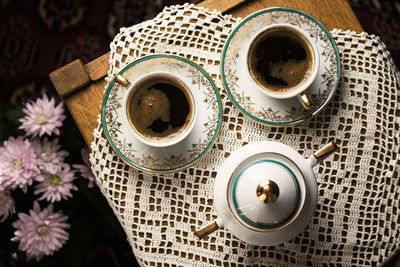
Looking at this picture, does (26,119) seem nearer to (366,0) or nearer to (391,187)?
(391,187)

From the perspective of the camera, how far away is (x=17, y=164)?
0.94 metres

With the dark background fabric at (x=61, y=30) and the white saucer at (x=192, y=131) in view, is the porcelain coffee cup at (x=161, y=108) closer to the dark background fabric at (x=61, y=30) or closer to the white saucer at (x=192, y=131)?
the white saucer at (x=192, y=131)

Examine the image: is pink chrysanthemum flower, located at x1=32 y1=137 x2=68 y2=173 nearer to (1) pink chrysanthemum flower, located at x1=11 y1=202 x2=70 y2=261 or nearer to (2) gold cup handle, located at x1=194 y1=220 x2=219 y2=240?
(1) pink chrysanthemum flower, located at x1=11 y1=202 x2=70 y2=261

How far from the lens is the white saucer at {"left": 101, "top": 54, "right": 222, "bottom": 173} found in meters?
0.84

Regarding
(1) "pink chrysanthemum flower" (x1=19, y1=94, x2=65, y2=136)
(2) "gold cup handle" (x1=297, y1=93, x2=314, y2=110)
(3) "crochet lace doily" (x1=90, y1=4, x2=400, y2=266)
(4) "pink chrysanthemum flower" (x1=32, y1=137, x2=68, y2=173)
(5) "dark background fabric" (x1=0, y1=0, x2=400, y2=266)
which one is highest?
(5) "dark background fabric" (x1=0, y1=0, x2=400, y2=266)

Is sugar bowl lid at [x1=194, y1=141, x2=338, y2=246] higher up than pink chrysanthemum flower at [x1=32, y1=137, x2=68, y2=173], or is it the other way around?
pink chrysanthemum flower at [x1=32, y1=137, x2=68, y2=173]

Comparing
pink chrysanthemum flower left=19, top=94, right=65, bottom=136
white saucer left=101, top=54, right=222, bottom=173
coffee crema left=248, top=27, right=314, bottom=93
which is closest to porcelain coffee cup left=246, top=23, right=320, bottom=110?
coffee crema left=248, top=27, right=314, bottom=93

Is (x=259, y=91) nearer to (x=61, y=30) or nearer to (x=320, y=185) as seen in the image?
(x=320, y=185)

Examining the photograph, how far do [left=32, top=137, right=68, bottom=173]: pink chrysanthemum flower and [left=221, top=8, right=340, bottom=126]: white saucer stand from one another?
0.48 meters

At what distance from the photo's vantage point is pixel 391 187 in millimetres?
891

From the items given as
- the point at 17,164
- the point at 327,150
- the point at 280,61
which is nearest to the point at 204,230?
the point at 327,150

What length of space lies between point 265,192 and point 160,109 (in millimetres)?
324

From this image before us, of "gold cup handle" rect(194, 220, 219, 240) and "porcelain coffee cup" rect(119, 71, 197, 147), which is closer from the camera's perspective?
"gold cup handle" rect(194, 220, 219, 240)

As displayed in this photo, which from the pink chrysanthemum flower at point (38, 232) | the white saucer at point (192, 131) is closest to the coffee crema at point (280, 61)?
the white saucer at point (192, 131)
